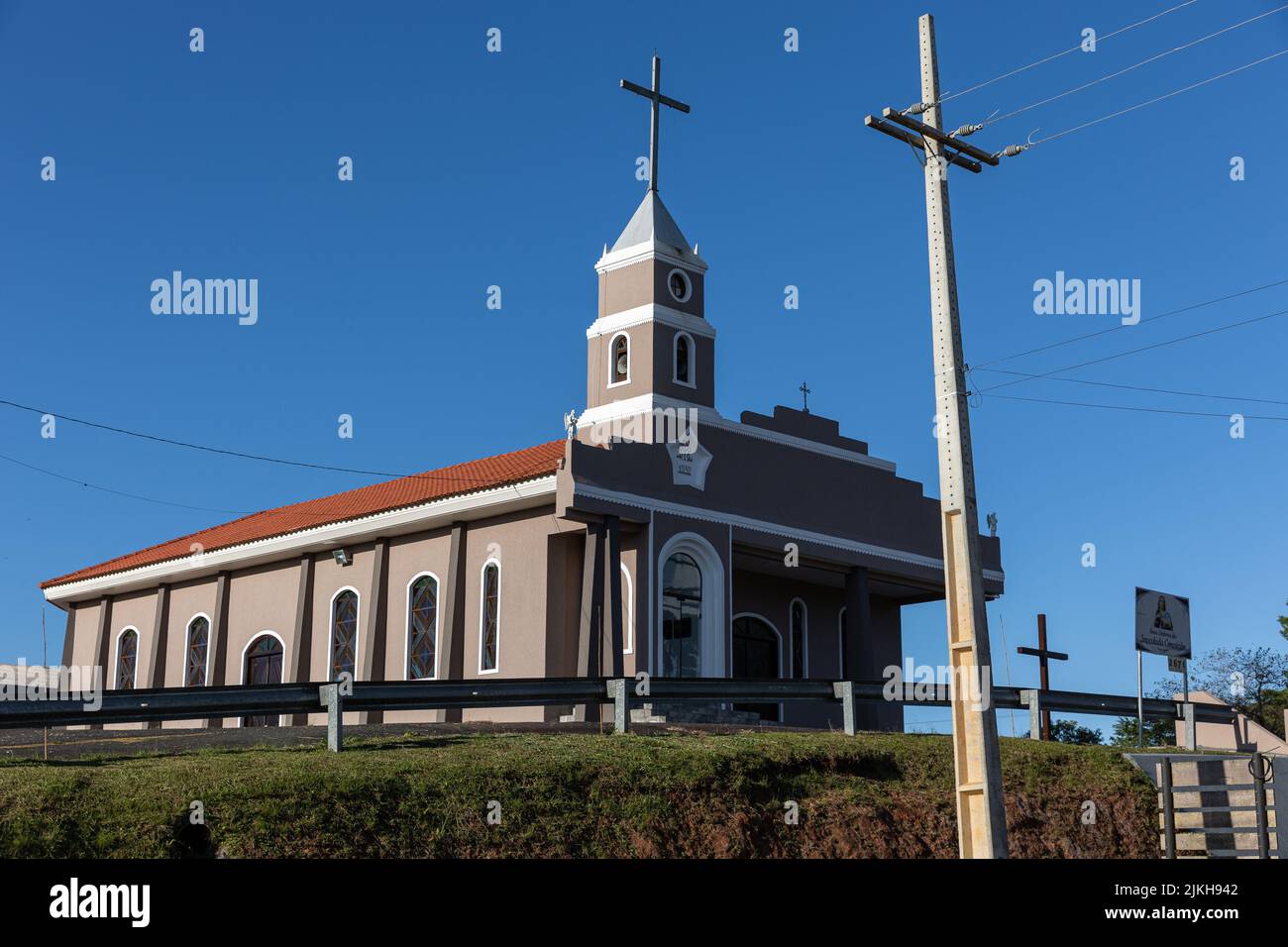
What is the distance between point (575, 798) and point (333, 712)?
353 cm

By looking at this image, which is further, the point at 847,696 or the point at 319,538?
the point at 319,538

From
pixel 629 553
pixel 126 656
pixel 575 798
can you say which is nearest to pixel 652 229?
pixel 629 553

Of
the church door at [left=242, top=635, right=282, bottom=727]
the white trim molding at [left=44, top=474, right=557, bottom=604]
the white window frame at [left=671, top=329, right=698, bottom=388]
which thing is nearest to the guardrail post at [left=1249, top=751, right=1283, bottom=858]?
the white trim molding at [left=44, top=474, right=557, bottom=604]

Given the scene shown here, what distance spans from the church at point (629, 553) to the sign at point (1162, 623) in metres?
3.41

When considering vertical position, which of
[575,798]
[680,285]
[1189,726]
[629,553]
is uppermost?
[680,285]

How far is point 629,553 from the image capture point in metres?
25.4

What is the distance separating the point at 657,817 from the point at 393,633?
14.7 meters

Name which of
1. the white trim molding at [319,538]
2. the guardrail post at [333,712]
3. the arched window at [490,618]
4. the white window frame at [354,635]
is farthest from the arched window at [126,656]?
the guardrail post at [333,712]

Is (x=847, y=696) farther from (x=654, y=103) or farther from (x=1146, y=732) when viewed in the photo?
(x=1146, y=732)

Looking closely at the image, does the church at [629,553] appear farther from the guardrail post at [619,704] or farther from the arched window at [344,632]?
the guardrail post at [619,704]

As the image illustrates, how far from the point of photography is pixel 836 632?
30562mm

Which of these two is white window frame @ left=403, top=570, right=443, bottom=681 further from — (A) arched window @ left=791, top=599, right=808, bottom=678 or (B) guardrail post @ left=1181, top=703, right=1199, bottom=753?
(B) guardrail post @ left=1181, top=703, right=1199, bottom=753
